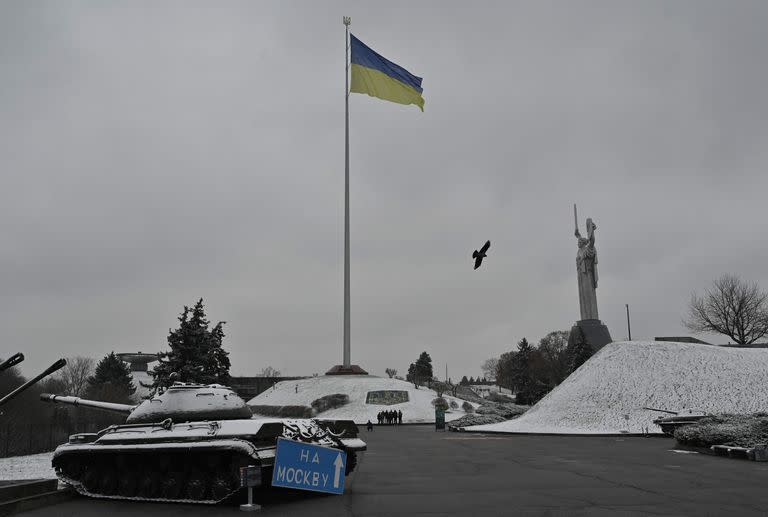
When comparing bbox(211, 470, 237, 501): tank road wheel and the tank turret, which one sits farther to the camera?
the tank turret

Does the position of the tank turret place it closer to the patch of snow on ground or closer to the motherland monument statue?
the patch of snow on ground

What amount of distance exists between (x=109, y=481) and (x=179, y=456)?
66.2 inches

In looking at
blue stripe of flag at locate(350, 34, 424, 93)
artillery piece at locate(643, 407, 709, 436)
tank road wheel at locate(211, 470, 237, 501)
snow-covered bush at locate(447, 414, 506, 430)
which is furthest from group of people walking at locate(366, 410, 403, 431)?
tank road wheel at locate(211, 470, 237, 501)

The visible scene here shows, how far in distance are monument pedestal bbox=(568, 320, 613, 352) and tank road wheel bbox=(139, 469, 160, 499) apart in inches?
1933

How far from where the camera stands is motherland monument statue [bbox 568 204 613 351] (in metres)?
54.2

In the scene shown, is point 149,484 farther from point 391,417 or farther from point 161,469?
point 391,417

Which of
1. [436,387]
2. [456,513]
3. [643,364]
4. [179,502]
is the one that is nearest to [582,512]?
[456,513]

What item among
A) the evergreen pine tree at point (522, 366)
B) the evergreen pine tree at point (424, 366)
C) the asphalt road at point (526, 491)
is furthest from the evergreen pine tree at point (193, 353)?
the evergreen pine tree at point (424, 366)

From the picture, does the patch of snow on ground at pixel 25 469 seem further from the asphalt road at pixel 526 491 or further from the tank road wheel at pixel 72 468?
the asphalt road at pixel 526 491

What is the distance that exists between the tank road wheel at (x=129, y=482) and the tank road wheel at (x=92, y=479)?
58 centimetres

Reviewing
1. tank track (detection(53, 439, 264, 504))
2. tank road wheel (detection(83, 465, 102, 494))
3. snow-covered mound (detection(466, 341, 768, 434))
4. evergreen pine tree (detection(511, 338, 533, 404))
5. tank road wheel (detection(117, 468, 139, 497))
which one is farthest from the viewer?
evergreen pine tree (detection(511, 338, 533, 404))

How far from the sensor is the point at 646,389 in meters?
32.8

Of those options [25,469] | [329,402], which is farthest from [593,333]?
[25,469]

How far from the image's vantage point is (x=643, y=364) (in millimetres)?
35906
